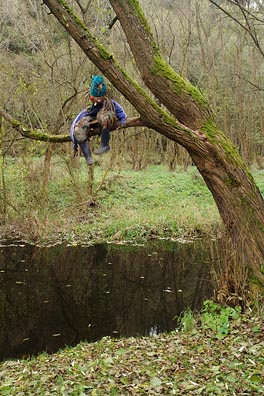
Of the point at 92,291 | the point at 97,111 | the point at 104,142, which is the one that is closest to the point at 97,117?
the point at 97,111

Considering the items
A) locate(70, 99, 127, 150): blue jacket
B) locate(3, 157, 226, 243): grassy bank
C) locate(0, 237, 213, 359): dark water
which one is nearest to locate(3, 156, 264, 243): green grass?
locate(3, 157, 226, 243): grassy bank

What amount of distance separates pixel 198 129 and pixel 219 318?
2.52m

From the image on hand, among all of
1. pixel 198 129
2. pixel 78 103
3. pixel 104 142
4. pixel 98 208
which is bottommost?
pixel 98 208

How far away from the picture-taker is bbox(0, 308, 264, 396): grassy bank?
4.25 m

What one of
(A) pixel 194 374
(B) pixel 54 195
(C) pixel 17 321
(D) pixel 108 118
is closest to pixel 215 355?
(A) pixel 194 374

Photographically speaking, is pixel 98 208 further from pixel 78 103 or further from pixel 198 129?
pixel 198 129

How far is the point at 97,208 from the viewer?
15258 mm

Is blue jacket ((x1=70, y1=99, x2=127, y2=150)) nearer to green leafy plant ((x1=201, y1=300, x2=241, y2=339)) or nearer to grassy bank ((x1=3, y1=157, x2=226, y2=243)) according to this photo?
green leafy plant ((x1=201, y1=300, x2=241, y2=339))

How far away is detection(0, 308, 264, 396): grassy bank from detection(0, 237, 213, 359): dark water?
978 millimetres

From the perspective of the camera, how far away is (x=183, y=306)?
26.9 ft

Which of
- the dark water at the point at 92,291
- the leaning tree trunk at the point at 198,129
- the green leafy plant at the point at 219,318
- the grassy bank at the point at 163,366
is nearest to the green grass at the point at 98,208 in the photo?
the dark water at the point at 92,291

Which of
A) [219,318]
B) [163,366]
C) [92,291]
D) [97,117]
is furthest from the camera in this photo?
[92,291]

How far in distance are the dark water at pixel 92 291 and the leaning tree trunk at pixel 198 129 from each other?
2417mm

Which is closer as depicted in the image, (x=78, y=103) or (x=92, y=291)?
(x=92, y=291)
